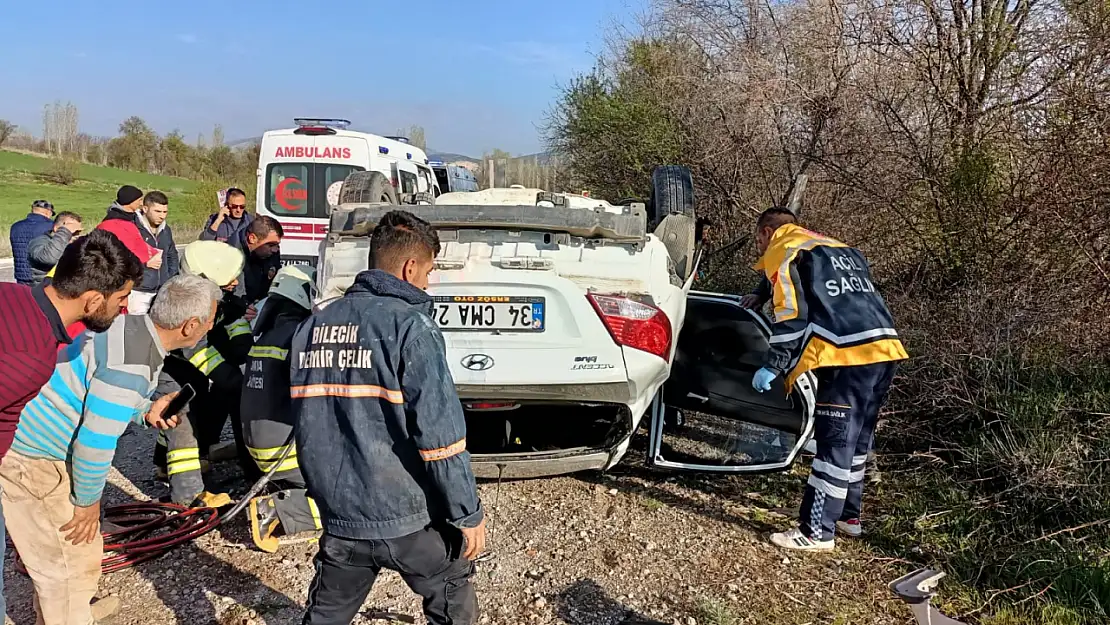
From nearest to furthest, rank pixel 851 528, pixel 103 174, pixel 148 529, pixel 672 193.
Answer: pixel 148 529 → pixel 851 528 → pixel 672 193 → pixel 103 174

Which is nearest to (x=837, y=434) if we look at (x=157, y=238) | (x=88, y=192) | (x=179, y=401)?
(x=179, y=401)

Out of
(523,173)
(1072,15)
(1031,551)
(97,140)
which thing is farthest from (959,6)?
(97,140)

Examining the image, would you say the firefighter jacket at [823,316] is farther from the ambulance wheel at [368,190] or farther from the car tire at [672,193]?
the car tire at [672,193]

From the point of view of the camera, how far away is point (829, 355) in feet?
11.8

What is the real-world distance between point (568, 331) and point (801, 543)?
154cm

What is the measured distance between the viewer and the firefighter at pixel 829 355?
3586 mm

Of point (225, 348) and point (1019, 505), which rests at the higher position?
point (225, 348)

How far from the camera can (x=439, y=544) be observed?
84.9 inches

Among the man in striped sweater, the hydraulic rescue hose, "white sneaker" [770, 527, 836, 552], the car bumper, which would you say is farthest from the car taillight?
the man in striped sweater

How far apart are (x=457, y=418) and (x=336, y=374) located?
36 cm

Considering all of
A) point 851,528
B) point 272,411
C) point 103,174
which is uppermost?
point 103,174

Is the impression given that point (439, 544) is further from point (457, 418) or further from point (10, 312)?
point (10, 312)

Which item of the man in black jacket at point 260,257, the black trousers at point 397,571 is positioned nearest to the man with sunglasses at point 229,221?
the man in black jacket at point 260,257

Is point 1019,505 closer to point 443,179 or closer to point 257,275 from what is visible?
point 257,275
